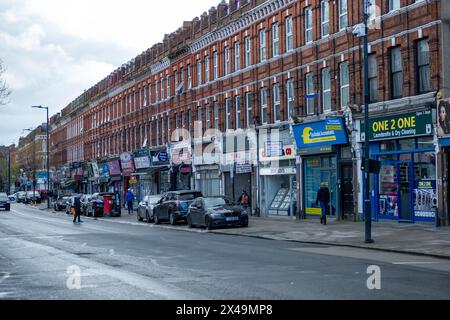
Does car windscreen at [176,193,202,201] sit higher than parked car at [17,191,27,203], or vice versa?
car windscreen at [176,193,202,201]

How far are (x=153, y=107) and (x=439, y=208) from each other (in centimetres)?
3493

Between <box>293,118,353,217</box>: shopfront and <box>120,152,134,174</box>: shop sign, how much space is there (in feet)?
94.7

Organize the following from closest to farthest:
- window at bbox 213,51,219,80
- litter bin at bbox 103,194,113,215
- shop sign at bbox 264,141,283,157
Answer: shop sign at bbox 264,141,283,157 < window at bbox 213,51,219,80 < litter bin at bbox 103,194,113,215

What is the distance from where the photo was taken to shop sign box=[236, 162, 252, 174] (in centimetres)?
3928

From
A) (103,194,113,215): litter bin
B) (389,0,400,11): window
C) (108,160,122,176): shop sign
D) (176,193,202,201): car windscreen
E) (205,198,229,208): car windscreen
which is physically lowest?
(103,194,113,215): litter bin

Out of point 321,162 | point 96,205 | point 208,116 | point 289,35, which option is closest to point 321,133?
point 321,162

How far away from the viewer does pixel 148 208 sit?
3819 cm

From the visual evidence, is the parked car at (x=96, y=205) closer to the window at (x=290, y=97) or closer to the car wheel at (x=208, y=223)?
the window at (x=290, y=97)

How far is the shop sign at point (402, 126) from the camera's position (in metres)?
25.2

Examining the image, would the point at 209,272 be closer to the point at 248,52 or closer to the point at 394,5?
the point at 394,5

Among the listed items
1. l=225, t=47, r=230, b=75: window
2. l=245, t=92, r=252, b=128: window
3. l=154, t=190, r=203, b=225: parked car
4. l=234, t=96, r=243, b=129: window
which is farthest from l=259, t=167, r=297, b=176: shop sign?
l=225, t=47, r=230, b=75: window

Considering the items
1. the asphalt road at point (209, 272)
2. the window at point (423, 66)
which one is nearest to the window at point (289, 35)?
the window at point (423, 66)

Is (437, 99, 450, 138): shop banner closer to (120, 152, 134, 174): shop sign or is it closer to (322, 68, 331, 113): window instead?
(322, 68, 331, 113): window
